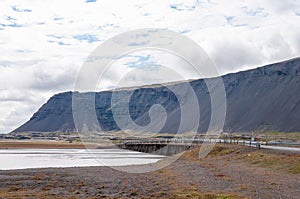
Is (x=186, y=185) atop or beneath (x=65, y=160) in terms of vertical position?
atop

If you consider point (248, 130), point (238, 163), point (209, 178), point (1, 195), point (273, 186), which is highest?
point (1, 195)

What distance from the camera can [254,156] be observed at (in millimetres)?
48844

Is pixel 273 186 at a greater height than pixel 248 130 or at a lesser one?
greater

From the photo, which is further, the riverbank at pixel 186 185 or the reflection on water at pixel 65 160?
the reflection on water at pixel 65 160

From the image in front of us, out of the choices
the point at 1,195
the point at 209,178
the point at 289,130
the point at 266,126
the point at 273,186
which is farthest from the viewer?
the point at 266,126

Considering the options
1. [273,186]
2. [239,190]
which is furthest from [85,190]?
[273,186]

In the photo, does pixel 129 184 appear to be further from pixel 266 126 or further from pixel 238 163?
pixel 266 126

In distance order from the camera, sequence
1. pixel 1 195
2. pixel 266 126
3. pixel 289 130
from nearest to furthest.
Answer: pixel 1 195 → pixel 289 130 → pixel 266 126

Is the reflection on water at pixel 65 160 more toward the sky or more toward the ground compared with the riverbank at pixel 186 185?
more toward the ground

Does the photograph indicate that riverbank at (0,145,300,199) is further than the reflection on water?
No

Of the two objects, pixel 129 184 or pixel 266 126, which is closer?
pixel 129 184

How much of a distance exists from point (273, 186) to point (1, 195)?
16.7 meters

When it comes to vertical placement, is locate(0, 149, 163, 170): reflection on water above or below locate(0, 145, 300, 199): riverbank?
below

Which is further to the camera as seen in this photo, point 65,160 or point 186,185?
point 65,160
